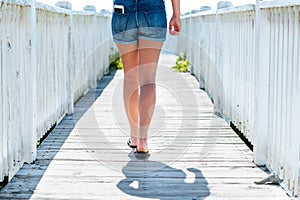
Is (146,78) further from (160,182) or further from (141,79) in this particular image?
(160,182)

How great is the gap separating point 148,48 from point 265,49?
78cm

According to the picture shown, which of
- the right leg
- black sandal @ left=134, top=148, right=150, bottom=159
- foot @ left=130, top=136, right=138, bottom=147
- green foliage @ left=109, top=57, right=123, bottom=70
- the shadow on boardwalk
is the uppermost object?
the right leg

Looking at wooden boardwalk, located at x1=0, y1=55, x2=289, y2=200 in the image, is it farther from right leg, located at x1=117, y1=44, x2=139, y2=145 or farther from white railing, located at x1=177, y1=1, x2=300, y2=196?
right leg, located at x1=117, y1=44, x2=139, y2=145

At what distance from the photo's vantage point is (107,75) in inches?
379

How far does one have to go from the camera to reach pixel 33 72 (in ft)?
12.8

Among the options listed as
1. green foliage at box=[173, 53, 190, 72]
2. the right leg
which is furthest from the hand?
green foliage at box=[173, 53, 190, 72]

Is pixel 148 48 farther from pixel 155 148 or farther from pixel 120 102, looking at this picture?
pixel 120 102

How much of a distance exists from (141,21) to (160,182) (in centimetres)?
112

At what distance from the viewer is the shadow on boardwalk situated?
3238 millimetres

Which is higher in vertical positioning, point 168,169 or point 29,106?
point 29,106

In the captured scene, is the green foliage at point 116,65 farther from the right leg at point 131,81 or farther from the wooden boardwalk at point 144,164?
the right leg at point 131,81

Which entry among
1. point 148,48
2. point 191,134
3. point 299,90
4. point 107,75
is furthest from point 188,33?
point 299,90

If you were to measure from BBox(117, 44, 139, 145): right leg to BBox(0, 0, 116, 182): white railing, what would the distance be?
0.62m

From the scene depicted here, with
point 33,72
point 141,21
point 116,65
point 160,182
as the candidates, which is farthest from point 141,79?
point 116,65
